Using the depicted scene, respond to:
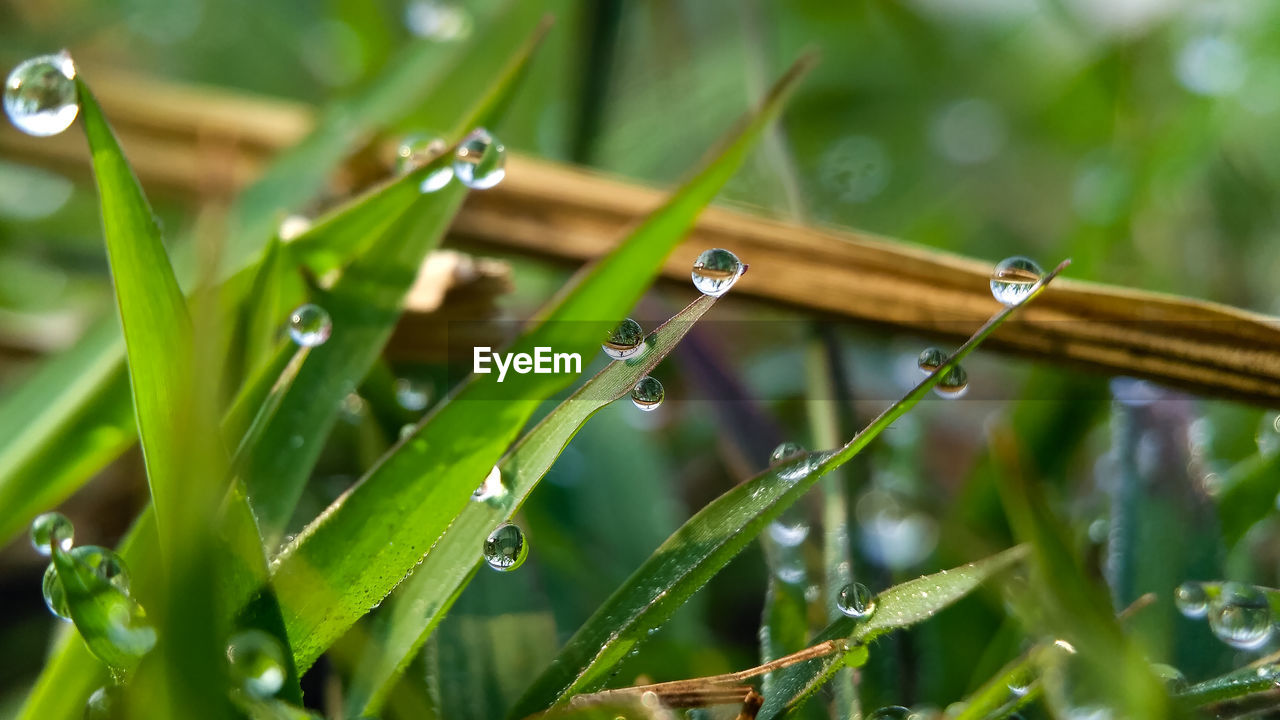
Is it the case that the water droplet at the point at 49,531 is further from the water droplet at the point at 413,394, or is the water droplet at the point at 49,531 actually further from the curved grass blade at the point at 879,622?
the curved grass blade at the point at 879,622

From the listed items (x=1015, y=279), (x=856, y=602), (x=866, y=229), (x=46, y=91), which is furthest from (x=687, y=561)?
(x=866, y=229)

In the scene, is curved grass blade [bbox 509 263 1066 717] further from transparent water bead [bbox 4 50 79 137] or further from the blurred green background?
transparent water bead [bbox 4 50 79 137]

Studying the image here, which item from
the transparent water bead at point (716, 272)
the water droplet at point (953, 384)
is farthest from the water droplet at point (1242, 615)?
the transparent water bead at point (716, 272)

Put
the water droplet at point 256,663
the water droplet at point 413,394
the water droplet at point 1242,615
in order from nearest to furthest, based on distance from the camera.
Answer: the water droplet at point 256,663
the water droplet at point 1242,615
the water droplet at point 413,394

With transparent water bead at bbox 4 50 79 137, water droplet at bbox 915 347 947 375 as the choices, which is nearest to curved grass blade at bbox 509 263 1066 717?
water droplet at bbox 915 347 947 375

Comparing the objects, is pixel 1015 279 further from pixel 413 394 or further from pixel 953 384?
pixel 413 394

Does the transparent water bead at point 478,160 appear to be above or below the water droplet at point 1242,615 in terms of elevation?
above

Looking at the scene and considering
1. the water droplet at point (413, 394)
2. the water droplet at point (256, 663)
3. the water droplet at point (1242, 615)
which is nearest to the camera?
the water droplet at point (256, 663)
